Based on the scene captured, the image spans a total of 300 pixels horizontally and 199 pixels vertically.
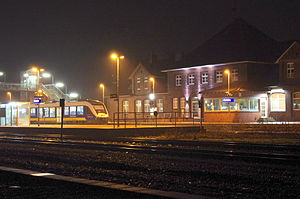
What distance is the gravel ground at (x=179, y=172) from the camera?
1052 cm

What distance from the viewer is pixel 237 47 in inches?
2173


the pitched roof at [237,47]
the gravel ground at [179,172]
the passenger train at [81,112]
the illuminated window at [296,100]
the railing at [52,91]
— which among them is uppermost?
the pitched roof at [237,47]

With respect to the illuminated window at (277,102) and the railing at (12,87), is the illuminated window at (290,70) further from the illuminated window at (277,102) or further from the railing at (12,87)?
the railing at (12,87)

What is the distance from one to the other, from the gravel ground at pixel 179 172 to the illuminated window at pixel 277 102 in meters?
32.2

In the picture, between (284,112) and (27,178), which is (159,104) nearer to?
(284,112)

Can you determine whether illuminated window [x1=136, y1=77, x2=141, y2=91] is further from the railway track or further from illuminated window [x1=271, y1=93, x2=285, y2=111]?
the railway track

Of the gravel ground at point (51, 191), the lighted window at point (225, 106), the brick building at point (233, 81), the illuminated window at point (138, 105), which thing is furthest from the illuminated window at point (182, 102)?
the gravel ground at point (51, 191)

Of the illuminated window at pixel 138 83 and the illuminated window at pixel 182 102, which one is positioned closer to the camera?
the illuminated window at pixel 182 102

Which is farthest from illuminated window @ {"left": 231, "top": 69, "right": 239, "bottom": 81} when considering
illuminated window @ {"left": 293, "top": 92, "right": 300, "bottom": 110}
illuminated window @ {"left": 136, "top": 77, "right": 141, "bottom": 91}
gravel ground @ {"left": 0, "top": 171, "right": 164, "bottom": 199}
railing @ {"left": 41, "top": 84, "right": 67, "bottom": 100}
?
gravel ground @ {"left": 0, "top": 171, "right": 164, "bottom": 199}

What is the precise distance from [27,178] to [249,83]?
4310cm

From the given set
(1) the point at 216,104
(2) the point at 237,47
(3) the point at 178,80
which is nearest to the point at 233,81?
(1) the point at 216,104

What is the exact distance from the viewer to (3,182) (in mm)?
11125

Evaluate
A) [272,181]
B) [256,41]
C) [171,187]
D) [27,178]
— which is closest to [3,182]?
[27,178]

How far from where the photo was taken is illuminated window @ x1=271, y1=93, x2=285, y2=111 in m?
47.9
